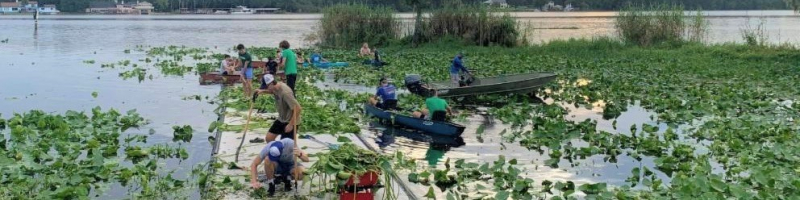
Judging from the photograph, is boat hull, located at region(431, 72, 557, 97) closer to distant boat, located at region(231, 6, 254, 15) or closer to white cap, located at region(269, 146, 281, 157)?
white cap, located at region(269, 146, 281, 157)

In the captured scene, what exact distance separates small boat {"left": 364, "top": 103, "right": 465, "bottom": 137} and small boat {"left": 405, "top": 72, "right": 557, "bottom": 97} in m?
2.49

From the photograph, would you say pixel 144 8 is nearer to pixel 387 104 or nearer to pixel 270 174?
pixel 387 104

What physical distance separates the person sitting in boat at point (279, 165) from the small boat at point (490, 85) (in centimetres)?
978

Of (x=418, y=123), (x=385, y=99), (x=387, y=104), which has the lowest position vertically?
(x=418, y=123)

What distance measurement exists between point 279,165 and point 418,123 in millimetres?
6581

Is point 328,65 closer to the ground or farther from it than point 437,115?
farther from it

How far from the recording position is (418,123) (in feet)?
53.8

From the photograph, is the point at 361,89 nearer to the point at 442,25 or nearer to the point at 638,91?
the point at 638,91

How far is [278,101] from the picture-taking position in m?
11.7

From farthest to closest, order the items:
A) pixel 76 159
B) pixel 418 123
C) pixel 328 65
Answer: pixel 328 65 → pixel 418 123 → pixel 76 159

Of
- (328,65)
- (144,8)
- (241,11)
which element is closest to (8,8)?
(144,8)

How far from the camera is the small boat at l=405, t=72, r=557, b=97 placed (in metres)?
20.7

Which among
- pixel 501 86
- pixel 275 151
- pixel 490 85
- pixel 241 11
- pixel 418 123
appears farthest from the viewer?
pixel 241 11

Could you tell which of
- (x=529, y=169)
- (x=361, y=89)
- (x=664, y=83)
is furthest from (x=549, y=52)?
(x=529, y=169)
